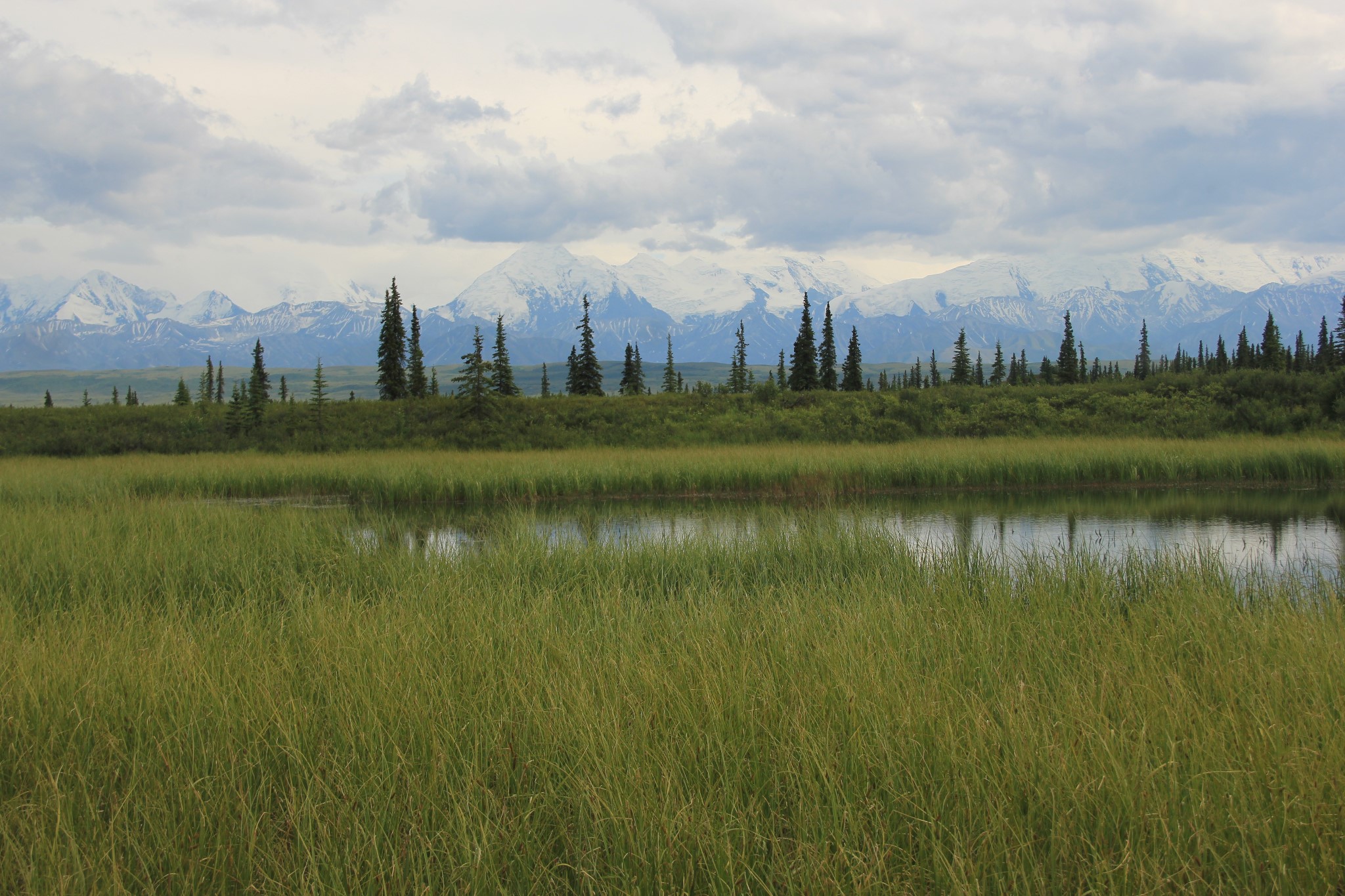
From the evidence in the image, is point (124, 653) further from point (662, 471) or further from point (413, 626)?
point (662, 471)

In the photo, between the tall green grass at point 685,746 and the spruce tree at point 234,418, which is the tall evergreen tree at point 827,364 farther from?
the tall green grass at point 685,746

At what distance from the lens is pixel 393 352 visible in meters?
62.5

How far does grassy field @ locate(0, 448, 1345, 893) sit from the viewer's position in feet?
11.1

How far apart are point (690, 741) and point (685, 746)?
7 centimetres

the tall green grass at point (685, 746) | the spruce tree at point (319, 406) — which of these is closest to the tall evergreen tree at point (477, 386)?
the spruce tree at point (319, 406)

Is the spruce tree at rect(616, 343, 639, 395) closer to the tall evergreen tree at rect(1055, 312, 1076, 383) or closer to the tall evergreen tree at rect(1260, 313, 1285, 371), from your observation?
the tall evergreen tree at rect(1055, 312, 1076, 383)

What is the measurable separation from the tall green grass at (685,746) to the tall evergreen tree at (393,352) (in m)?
56.1

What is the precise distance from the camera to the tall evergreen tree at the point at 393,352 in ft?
199

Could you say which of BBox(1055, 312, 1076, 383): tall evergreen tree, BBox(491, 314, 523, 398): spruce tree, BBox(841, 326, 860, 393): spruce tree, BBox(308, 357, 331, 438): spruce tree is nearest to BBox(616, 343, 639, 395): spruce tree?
BBox(491, 314, 523, 398): spruce tree

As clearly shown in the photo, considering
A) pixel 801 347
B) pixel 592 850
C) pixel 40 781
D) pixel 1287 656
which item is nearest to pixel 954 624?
pixel 1287 656

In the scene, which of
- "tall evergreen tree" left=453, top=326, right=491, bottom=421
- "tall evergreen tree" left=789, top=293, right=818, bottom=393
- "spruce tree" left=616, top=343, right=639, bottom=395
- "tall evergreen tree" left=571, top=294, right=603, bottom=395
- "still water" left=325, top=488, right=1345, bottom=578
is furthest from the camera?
"spruce tree" left=616, top=343, right=639, bottom=395

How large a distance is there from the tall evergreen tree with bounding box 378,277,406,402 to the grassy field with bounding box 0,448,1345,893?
54.8m

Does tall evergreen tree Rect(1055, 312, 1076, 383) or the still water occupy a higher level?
tall evergreen tree Rect(1055, 312, 1076, 383)

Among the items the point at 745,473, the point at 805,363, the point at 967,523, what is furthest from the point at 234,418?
the point at 805,363
